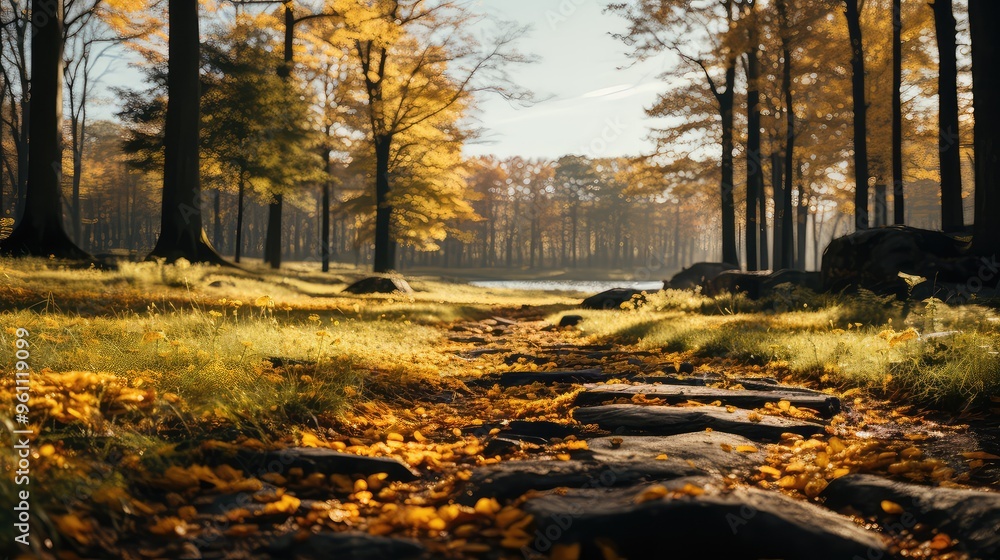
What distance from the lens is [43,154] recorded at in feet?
46.6

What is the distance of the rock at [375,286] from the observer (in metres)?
18.8

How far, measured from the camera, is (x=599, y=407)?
507cm

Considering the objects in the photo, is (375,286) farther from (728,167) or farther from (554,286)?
(554,286)

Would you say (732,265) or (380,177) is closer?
(732,265)

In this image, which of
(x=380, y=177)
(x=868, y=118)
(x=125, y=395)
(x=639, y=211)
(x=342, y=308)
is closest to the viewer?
(x=125, y=395)

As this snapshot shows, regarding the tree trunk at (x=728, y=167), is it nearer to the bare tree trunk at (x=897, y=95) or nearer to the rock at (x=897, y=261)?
the bare tree trunk at (x=897, y=95)

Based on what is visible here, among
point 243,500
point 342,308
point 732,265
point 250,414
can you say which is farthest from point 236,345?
point 732,265

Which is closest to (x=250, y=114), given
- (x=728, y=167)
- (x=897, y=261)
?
(x=728, y=167)

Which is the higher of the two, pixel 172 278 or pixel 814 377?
pixel 172 278

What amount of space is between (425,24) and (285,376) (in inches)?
764

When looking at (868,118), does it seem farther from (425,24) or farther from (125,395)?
(125,395)

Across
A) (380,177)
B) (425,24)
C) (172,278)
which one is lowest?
(172,278)

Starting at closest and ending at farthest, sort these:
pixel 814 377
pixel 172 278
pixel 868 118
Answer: pixel 814 377 → pixel 172 278 → pixel 868 118

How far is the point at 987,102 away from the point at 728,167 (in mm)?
12043
